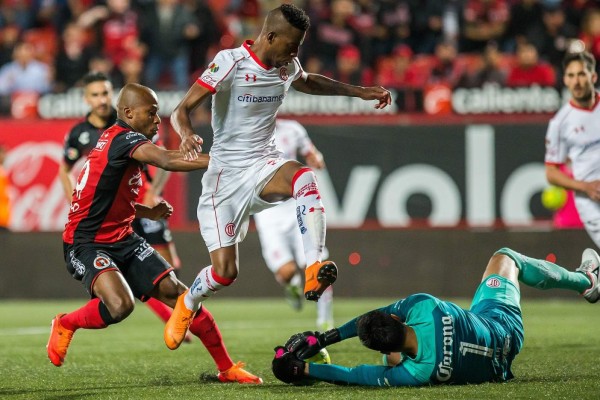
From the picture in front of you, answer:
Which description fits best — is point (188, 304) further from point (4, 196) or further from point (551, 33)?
point (551, 33)

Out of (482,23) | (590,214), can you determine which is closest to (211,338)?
(590,214)

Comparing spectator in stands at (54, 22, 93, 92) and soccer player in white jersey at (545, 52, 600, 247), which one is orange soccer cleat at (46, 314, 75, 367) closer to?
soccer player in white jersey at (545, 52, 600, 247)

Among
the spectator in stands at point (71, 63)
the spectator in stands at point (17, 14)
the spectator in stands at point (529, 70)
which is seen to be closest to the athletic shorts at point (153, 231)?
the spectator in stands at point (529, 70)

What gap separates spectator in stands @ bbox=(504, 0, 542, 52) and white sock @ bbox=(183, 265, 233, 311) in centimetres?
1050

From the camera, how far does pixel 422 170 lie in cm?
1533

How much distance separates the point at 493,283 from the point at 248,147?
2084mm

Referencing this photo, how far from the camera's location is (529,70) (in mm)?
15680

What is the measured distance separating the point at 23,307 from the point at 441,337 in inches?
393

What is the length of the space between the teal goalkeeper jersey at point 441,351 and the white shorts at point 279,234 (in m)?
5.39

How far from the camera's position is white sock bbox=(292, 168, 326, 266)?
737 cm

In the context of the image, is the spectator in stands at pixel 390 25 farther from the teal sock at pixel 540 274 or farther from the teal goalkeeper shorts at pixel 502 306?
the teal goalkeeper shorts at pixel 502 306

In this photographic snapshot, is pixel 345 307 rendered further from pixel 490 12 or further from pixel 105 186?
pixel 105 186

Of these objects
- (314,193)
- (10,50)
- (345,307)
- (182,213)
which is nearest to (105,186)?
(314,193)

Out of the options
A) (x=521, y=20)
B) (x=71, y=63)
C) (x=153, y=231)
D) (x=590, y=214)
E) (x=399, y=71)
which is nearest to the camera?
(x=590, y=214)
